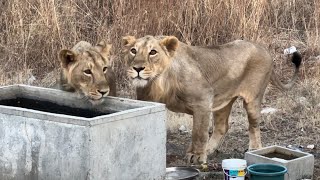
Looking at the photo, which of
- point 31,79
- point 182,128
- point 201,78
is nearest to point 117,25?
point 31,79

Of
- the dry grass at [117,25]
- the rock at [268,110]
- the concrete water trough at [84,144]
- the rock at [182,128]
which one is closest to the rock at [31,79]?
the dry grass at [117,25]

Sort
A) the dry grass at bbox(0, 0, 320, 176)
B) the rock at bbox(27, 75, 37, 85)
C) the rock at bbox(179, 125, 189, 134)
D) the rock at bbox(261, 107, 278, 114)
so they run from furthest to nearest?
the dry grass at bbox(0, 0, 320, 176) → the rock at bbox(27, 75, 37, 85) → the rock at bbox(261, 107, 278, 114) → the rock at bbox(179, 125, 189, 134)

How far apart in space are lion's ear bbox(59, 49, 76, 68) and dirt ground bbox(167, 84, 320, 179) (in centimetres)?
127

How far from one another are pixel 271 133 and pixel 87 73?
2.58 meters

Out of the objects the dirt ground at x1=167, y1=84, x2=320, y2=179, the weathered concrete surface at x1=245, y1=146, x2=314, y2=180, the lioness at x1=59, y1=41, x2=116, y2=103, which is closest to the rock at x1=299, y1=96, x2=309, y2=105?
the dirt ground at x1=167, y1=84, x2=320, y2=179

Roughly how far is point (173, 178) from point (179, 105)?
749 mm

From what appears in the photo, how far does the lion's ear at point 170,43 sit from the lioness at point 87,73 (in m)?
0.46

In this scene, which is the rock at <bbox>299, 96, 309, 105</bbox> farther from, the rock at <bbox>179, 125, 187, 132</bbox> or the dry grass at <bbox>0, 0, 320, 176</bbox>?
the rock at <bbox>179, 125, 187, 132</bbox>

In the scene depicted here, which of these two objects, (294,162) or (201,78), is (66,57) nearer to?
(201,78)

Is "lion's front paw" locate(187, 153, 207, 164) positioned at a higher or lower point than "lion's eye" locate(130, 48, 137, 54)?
lower

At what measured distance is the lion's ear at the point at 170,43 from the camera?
5.17 m

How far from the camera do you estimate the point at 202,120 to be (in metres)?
5.44

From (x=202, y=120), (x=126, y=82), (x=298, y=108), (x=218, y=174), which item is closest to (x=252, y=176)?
(x=218, y=174)

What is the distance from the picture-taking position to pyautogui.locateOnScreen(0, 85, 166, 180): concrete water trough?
159 inches
